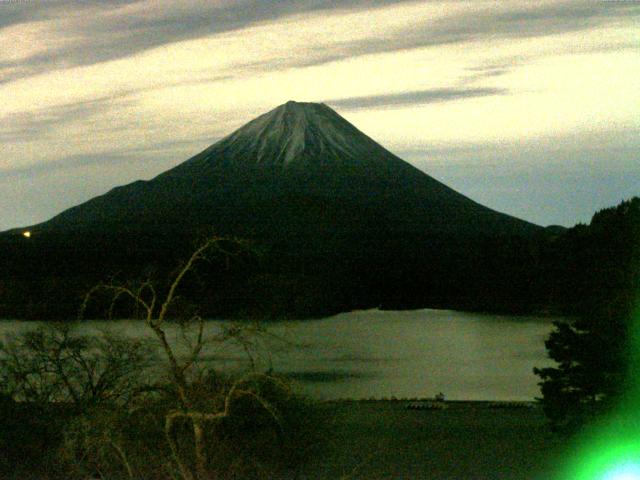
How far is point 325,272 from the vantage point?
45.4 meters

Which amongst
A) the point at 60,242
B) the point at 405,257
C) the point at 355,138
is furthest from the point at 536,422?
the point at 355,138

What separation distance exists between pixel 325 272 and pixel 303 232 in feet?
31.0

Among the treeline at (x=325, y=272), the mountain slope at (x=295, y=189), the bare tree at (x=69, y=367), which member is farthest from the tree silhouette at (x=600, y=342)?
the mountain slope at (x=295, y=189)

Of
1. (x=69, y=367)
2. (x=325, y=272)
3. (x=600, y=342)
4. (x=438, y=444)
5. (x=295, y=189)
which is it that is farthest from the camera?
(x=295, y=189)

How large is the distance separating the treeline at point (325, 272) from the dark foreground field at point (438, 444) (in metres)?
1.93

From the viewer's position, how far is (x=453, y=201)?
66.8 metres

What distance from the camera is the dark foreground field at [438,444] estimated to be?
820 centimetres

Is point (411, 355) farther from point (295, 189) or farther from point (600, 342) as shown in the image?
point (295, 189)

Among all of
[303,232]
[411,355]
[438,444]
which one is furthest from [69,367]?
[303,232]

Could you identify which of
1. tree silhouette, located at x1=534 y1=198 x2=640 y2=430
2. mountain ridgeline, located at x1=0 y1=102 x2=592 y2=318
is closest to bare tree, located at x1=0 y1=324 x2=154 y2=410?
tree silhouette, located at x1=534 y1=198 x2=640 y2=430

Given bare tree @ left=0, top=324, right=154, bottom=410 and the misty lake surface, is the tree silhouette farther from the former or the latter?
bare tree @ left=0, top=324, right=154, bottom=410

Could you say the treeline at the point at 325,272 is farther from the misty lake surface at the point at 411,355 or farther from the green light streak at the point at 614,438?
the green light streak at the point at 614,438

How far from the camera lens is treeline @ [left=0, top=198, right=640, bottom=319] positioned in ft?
77.2

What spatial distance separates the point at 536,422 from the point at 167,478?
6.24m
